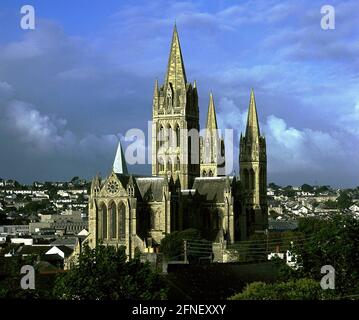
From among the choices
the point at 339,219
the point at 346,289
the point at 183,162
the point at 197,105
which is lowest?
the point at 346,289

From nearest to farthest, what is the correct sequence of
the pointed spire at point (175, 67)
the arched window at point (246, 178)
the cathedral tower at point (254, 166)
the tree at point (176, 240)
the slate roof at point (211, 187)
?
the tree at point (176, 240) < the slate roof at point (211, 187) < the pointed spire at point (175, 67) < the cathedral tower at point (254, 166) < the arched window at point (246, 178)

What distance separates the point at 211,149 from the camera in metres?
101

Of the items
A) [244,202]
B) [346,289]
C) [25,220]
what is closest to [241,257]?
[244,202]

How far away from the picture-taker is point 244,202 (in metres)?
90.0

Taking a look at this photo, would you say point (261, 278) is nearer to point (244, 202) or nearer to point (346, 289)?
point (346, 289)

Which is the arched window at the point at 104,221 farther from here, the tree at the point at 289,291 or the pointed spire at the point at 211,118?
the tree at the point at 289,291

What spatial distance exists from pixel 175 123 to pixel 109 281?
67.8 m

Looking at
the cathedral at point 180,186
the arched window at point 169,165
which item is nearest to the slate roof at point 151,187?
the cathedral at point 180,186

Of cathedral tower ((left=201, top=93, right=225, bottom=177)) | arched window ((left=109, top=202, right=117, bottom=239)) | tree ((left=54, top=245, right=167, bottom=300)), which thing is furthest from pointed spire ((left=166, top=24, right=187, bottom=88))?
tree ((left=54, top=245, right=167, bottom=300))

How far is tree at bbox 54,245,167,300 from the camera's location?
2303 centimetres

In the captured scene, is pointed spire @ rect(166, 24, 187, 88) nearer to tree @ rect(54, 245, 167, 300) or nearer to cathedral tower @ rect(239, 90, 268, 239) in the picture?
cathedral tower @ rect(239, 90, 268, 239)

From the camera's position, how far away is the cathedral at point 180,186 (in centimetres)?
7919

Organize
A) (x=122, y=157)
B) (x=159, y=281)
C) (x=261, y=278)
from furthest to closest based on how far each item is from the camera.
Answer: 1. (x=122, y=157)
2. (x=261, y=278)
3. (x=159, y=281)

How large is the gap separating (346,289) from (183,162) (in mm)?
62765
